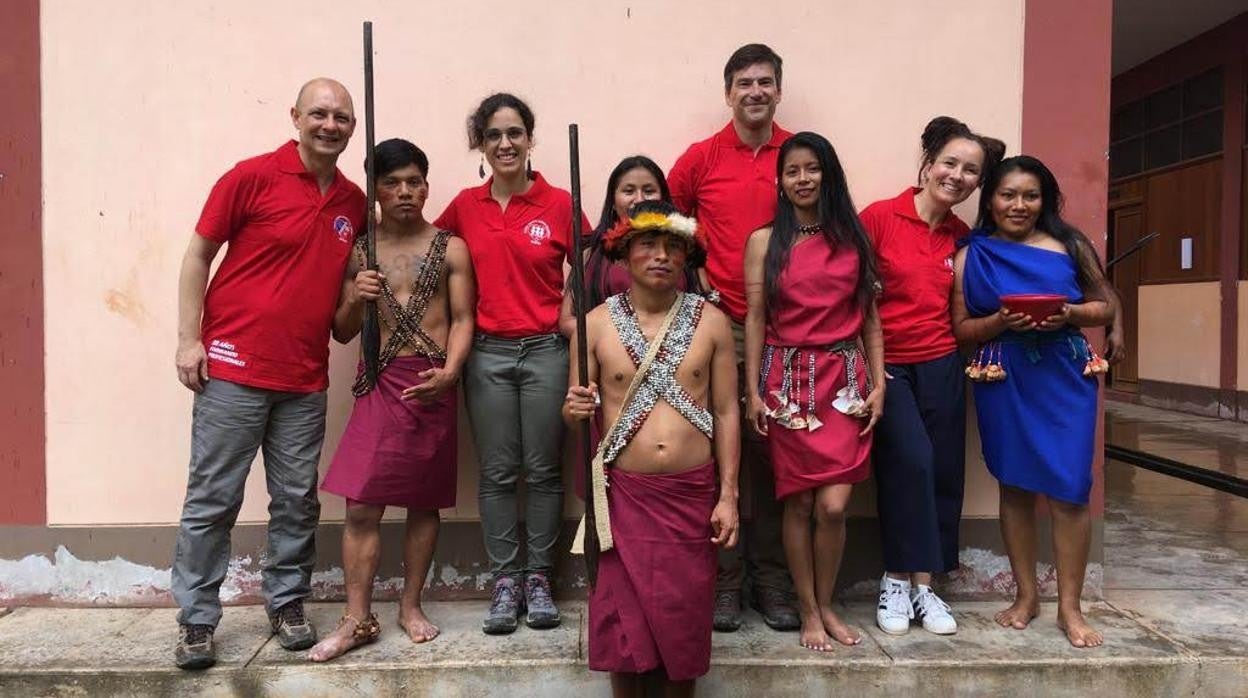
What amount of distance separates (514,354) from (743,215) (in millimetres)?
1071

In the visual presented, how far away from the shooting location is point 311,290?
3158mm

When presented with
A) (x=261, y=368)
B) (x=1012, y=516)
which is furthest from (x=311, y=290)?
(x=1012, y=516)

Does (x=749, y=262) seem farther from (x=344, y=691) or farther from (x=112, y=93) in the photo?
(x=112, y=93)

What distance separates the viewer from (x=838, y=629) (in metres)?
3.25

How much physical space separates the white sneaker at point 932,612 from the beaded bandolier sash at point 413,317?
2151 millimetres

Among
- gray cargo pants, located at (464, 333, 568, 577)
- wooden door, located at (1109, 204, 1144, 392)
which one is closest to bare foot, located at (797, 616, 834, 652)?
gray cargo pants, located at (464, 333, 568, 577)

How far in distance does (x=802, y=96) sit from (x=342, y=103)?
1.94 meters

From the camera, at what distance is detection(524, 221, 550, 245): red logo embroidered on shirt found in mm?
3367

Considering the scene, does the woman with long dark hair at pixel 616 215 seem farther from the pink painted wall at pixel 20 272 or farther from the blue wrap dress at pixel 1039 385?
the pink painted wall at pixel 20 272

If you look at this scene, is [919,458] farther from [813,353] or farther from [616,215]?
[616,215]

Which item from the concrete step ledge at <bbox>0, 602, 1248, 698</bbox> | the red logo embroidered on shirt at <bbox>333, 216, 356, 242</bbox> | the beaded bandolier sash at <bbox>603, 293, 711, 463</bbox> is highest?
the red logo embroidered on shirt at <bbox>333, 216, 356, 242</bbox>

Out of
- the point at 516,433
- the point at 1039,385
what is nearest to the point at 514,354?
the point at 516,433

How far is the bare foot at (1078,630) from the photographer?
10.5ft

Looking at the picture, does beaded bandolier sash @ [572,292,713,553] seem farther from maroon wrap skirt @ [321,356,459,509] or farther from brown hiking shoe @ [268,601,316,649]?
brown hiking shoe @ [268,601,316,649]
